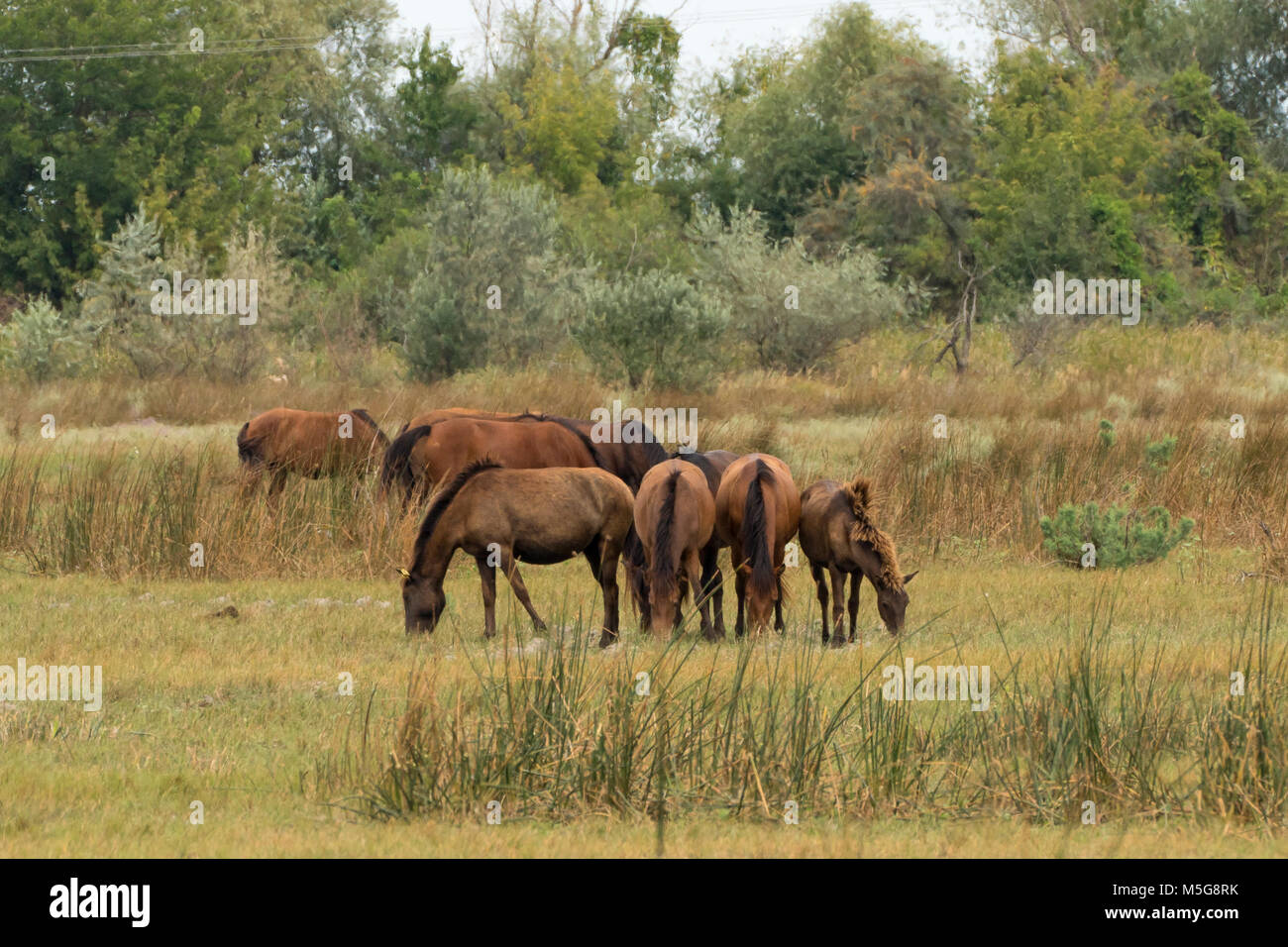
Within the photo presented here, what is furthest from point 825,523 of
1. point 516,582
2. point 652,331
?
point 652,331

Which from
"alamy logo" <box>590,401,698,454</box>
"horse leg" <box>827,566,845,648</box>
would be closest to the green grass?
"horse leg" <box>827,566,845,648</box>

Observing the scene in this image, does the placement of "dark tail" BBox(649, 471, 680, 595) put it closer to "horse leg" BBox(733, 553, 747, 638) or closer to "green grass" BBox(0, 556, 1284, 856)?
"green grass" BBox(0, 556, 1284, 856)

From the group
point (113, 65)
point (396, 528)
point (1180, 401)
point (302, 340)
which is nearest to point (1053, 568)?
point (396, 528)

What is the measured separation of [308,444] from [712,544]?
20.8 feet

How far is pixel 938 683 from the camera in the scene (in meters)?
8.87

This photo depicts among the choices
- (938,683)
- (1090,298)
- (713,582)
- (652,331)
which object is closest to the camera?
(938,683)

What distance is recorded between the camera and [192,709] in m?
8.47

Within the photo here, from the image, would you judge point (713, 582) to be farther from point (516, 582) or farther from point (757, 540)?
point (516, 582)

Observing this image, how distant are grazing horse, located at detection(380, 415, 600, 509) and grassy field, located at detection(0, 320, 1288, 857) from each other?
586 millimetres

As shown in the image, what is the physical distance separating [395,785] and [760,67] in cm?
5634

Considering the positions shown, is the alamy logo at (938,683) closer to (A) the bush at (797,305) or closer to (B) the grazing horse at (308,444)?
(B) the grazing horse at (308,444)

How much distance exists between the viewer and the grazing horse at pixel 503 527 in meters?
10.7

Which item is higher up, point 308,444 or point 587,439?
point 587,439

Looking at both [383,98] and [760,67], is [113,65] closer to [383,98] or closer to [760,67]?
[383,98]
